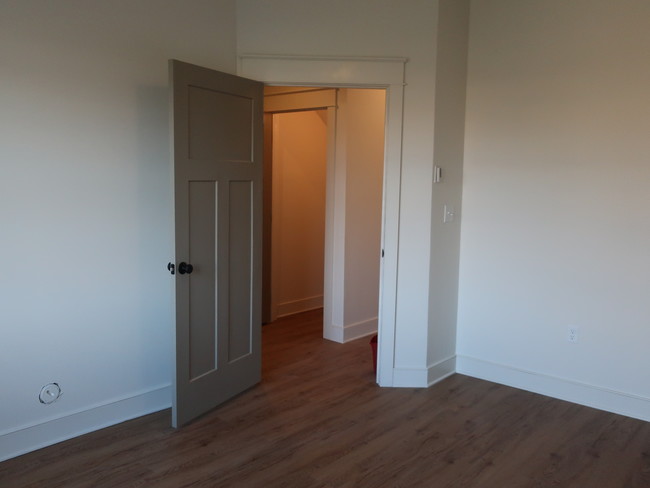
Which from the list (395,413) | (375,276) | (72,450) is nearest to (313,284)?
(375,276)

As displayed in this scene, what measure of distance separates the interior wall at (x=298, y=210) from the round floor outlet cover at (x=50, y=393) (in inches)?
114

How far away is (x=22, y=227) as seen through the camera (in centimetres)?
277

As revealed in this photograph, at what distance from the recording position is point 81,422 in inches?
122

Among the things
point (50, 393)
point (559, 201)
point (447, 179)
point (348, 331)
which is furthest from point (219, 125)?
point (348, 331)

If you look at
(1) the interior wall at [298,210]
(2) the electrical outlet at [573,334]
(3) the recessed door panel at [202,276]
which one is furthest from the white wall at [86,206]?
(2) the electrical outlet at [573,334]

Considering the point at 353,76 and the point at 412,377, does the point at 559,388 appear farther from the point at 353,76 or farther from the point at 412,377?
the point at 353,76

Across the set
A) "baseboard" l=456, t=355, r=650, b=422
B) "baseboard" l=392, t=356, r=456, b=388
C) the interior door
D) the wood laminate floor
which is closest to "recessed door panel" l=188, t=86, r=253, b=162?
the interior door

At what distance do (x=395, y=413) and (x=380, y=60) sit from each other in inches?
89.4

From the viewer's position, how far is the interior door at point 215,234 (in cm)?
314

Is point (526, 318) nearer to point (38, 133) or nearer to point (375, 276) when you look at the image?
point (375, 276)

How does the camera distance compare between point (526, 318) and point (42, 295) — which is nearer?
point (42, 295)

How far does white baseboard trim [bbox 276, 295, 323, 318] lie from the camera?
5891mm

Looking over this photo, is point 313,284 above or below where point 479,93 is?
below

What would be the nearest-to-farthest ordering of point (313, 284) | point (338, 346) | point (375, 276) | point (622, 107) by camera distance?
1. point (622, 107)
2. point (338, 346)
3. point (375, 276)
4. point (313, 284)
